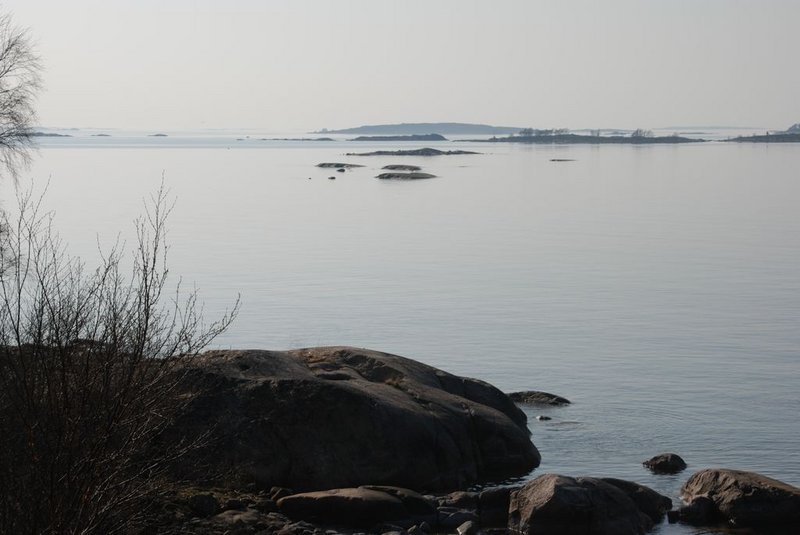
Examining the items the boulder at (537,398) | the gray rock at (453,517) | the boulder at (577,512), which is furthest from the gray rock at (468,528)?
the boulder at (537,398)

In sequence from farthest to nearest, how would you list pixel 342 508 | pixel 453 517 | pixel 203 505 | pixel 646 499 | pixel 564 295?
pixel 564 295
pixel 646 499
pixel 453 517
pixel 342 508
pixel 203 505

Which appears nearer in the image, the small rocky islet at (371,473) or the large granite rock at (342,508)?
the small rocky islet at (371,473)

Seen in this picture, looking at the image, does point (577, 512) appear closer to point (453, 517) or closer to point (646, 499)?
point (646, 499)

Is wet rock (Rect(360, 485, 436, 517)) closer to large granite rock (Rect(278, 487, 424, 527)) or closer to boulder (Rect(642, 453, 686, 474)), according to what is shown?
large granite rock (Rect(278, 487, 424, 527))

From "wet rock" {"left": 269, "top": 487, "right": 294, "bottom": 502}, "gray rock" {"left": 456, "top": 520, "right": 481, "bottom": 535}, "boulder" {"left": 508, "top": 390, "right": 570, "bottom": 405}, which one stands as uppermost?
"boulder" {"left": 508, "top": 390, "right": 570, "bottom": 405}

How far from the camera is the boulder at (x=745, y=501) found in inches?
693

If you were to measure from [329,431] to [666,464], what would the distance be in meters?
Result: 6.58

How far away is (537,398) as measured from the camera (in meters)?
25.1

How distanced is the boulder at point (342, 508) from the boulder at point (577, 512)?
6.47 ft

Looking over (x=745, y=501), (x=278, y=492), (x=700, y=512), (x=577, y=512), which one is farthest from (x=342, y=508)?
(x=745, y=501)

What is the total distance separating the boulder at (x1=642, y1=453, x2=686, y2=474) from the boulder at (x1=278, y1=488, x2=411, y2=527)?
5619 mm

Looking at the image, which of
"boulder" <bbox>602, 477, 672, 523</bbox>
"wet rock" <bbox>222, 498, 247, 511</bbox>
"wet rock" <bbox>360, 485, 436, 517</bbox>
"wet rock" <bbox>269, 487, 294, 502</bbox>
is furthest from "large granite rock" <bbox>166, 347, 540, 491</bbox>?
"boulder" <bbox>602, 477, 672, 523</bbox>

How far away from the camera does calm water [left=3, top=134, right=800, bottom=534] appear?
928 inches

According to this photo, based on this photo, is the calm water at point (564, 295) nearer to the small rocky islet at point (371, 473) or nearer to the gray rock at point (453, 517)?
the small rocky islet at point (371, 473)
